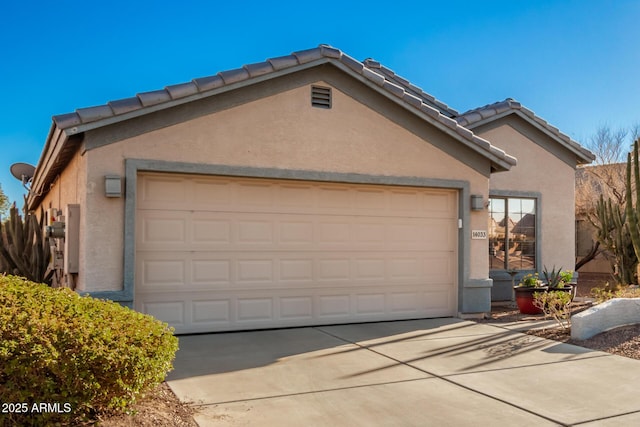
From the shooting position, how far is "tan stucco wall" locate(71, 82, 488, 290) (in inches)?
330

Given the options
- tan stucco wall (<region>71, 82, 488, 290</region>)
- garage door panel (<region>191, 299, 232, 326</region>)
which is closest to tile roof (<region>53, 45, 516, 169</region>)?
tan stucco wall (<region>71, 82, 488, 290</region>)

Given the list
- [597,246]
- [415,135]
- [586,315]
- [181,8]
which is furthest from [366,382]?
[597,246]

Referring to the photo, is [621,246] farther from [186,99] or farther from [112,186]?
[112,186]

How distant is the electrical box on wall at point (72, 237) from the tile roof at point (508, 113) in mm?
8430

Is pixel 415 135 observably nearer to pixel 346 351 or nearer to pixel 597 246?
pixel 346 351

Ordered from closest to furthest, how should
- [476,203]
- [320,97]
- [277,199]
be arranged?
[277,199], [320,97], [476,203]

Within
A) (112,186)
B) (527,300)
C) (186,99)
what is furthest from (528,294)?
(112,186)

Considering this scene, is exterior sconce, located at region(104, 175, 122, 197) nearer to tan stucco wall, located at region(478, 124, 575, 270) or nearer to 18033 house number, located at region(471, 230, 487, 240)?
18033 house number, located at region(471, 230, 487, 240)

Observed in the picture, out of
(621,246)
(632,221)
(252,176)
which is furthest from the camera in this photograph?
(621,246)

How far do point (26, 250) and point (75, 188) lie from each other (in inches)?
192

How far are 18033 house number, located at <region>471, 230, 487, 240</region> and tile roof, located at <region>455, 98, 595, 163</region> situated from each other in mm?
3098

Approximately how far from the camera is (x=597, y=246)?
23266 mm

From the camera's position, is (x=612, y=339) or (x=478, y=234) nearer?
(x=612, y=339)

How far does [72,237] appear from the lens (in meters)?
8.62
